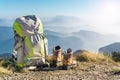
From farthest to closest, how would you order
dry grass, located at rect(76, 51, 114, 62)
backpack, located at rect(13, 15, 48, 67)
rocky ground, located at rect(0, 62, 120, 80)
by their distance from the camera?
1. dry grass, located at rect(76, 51, 114, 62)
2. backpack, located at rect(13, 15, 48, 67)
3. rocky ground, located at rect(0, 62, 120, 80)

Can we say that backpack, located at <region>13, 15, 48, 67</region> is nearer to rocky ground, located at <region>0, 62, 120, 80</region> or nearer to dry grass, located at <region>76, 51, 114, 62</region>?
rocky ground, located at <region>0, 62, 120, 80</region>

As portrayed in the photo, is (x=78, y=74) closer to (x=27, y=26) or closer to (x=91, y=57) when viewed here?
(x=27, y=26)

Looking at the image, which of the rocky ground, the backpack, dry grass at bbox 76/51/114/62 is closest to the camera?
the rocky ground

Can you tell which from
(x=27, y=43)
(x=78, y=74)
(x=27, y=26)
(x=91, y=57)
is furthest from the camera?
(x=91, y=57)

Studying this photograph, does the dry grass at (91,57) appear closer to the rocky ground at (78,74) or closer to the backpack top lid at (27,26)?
the rocky ground at (78,74)

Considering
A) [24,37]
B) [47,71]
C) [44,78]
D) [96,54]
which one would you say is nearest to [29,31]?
[24,37]

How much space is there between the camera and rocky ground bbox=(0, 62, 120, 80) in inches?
720

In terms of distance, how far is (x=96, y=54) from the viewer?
2591cm

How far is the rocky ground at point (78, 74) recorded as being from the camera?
60.0 ft

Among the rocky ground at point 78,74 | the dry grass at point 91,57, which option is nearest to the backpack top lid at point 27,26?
the rocky ground at point 78,74

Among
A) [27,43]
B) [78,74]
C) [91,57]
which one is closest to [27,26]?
[27,43]

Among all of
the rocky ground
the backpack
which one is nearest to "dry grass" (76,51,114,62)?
the rocky ground

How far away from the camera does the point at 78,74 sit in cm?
1945

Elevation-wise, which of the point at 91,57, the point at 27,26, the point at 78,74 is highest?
the point at 27,26
